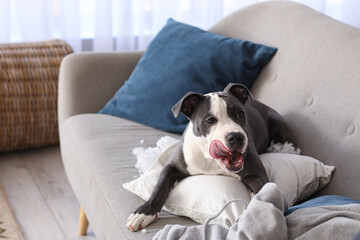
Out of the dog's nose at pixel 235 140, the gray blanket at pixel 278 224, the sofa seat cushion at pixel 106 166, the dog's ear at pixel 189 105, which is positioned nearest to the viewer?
the gray blanket at pixel 278 224

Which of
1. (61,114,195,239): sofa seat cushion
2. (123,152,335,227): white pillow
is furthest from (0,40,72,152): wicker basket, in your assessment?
(123,152,335,227): white pillow

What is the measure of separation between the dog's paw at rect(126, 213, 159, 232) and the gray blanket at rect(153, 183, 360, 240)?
180 millimetres

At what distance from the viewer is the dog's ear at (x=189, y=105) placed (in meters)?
1.45

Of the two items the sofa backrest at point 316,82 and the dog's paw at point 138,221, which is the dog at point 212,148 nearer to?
the dog's paw at point 138,221

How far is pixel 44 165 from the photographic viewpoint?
282cm

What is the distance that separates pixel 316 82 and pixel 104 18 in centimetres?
170

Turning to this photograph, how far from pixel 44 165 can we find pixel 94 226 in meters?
1.14

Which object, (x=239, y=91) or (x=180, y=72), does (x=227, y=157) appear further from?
(x=180, y=72)

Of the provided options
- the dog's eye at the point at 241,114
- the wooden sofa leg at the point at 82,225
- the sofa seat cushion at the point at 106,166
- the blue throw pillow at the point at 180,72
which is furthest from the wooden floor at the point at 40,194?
the dog's eye at the point at 241,114

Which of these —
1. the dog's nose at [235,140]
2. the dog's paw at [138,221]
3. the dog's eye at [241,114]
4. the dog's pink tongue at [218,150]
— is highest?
the dog's eye at [241,114]

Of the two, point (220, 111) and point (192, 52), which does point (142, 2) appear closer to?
point (192, 52)

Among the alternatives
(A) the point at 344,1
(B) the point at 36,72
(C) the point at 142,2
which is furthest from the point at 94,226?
(A) the point at 344,1

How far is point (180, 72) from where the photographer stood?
216cm

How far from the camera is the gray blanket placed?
109cm
